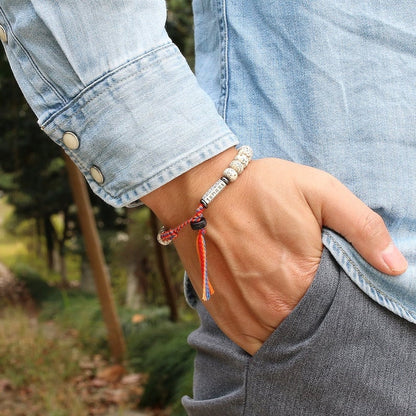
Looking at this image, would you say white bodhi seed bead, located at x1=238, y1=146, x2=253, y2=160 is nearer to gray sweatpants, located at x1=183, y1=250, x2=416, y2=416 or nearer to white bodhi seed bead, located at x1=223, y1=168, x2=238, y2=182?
white bodhi seed bead, located at x1=223, y1=168, x2=238, y2=182

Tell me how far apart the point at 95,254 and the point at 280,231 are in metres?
4.63

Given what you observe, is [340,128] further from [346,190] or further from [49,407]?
[49,407]

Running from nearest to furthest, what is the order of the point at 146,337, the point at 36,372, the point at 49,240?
the point at 36,372
the point at 146,337
the point at 49,240

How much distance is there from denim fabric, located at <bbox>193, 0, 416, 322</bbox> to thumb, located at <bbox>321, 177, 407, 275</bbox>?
6cm

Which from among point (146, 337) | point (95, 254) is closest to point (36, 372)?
point (146, 337)

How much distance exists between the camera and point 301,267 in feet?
2.45

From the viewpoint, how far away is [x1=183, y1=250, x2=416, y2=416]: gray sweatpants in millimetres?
737

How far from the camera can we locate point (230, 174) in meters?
0.75

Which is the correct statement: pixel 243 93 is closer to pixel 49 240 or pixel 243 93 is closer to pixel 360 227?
pixel 360 227

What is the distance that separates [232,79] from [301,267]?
0.35 metres

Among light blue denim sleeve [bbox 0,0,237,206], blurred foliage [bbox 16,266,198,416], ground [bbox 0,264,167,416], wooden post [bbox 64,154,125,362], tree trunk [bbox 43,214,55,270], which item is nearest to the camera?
light blue denim sleeve [bbox 0,0,237,206]

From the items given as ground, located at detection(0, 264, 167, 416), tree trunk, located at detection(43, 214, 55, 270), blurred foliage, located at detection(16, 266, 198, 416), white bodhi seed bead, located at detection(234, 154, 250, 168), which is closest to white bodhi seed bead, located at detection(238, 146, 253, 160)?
white bodhi seed bead, located at detection(234, 154, 250, 168)

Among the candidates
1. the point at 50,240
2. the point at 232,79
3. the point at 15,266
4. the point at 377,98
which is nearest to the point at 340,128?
the point at 377,98

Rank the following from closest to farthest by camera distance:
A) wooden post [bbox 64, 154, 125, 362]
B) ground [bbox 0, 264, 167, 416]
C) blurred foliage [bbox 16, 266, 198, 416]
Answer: blurred foliage [bbox 16, 266, 198, 416] → ground [bbox 0, 264, 167, 416] → wooden post [bbox 64, 154, 125, 362]
